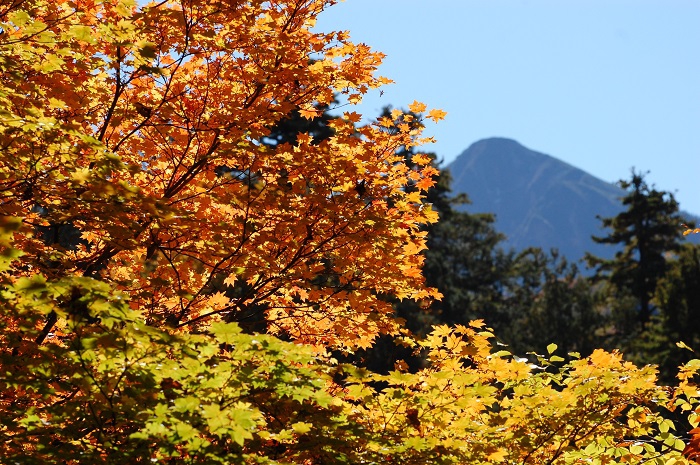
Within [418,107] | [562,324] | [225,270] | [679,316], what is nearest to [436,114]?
[418,107]

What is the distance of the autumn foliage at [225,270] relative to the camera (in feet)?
14.4

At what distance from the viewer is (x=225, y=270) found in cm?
638

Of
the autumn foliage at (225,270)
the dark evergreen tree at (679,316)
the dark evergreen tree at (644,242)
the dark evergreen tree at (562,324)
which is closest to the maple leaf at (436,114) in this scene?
the autumn foliage at (225,270)

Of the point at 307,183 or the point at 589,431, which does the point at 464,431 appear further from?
the point at 307,183

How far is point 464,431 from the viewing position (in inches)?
225

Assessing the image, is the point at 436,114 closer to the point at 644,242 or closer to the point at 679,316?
the point at 679,316

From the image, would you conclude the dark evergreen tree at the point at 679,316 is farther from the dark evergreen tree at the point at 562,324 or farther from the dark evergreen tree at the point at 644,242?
the dark evergreen tree at the point at 644,242

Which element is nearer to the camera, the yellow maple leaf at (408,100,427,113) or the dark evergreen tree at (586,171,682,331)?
the yellow maple leaf at (408,100,427,113)

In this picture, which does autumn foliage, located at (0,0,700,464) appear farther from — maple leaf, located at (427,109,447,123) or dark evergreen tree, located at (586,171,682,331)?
dark evergreen tree, located at (586,171,682,331)

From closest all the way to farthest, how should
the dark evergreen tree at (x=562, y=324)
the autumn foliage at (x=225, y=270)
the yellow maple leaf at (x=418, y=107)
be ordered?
1. the autumn foliage at (x=225, y=270)
2. the yellow maple leaf at (x=418, y=107)
3. the dark evergreen tree at (x=562, y=324)

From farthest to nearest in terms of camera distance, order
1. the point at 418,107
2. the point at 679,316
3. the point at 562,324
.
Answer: the point at 562,324
the point at 679,316
the point at 418,107

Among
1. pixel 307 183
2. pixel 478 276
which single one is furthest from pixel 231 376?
pixel 478 276

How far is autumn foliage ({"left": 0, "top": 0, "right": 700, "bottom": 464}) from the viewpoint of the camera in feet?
14.4

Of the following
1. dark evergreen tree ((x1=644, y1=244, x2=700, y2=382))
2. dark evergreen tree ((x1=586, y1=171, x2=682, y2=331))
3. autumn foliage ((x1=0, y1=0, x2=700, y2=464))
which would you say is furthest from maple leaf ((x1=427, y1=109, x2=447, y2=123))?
dark evergreen tree ((x1=586, y1=171, x2=682, y2=331))
